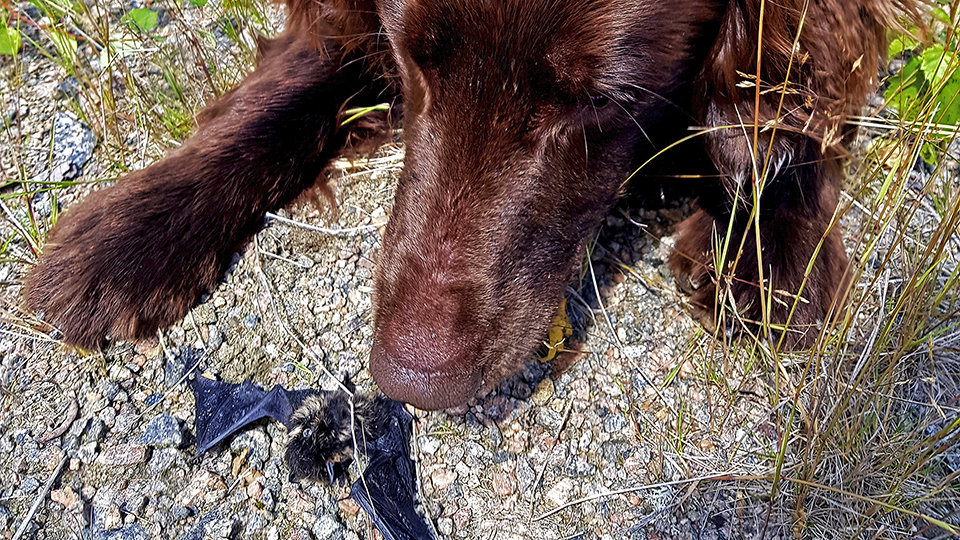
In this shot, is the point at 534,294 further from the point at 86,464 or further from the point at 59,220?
the point at 59,220

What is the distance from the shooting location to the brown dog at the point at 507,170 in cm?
185

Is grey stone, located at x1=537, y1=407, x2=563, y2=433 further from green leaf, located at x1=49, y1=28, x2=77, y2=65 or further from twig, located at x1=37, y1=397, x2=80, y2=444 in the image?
green leaf, located at x1=49, y1=28, x2=77, y2=65

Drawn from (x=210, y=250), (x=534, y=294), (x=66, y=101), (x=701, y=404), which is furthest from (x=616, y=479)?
(x=66, y=101)

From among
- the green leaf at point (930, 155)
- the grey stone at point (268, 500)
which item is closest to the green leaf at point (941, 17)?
the green leaf at point (930, 155)

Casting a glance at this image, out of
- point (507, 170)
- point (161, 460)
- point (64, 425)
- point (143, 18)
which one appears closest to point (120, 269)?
point (64, 425)

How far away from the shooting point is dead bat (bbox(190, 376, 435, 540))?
6.73ft

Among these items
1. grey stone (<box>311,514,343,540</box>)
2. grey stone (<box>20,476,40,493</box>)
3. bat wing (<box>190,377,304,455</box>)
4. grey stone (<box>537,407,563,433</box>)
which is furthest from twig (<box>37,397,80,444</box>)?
grey stone (<box>537,407,563,433</box>)

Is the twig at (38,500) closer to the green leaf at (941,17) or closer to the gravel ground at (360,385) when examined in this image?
the gravel ground at (360,385)

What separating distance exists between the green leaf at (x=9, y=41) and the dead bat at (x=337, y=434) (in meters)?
1.63

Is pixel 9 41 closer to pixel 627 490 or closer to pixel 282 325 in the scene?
pixel 282 325

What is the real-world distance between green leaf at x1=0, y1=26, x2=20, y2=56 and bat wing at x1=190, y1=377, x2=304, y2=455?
5.39 feet

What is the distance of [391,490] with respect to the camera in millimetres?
2084

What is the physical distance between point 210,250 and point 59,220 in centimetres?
54

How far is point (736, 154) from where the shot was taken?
2242 millimetres
